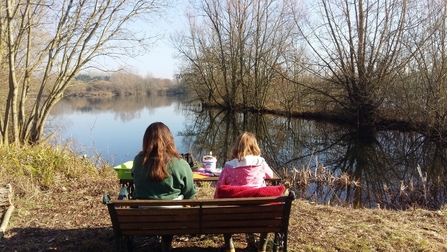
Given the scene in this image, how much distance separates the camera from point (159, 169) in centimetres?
332

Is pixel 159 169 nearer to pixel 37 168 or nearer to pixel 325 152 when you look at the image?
pixel 37 168

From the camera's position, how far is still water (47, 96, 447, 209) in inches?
362

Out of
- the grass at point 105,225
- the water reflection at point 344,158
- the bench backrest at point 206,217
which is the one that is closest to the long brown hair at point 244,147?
the bench backrest at point 206,217

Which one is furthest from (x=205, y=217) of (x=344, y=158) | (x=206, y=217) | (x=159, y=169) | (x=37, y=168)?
(x=344, y=158)

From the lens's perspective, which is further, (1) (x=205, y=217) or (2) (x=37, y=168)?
(2) (x=37, y=168)

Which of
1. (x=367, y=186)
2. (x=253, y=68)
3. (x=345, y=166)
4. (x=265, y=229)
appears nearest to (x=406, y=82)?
(x=345, y=166)

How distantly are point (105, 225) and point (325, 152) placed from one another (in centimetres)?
1254

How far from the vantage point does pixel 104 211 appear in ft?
16.5

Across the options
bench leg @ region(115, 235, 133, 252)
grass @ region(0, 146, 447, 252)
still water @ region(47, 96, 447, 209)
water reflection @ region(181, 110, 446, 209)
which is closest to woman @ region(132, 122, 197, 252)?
bench leg @ region(115, 235, 133, 252)

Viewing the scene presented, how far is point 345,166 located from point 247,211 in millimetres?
10439

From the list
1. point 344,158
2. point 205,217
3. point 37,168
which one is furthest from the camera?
point 344,158

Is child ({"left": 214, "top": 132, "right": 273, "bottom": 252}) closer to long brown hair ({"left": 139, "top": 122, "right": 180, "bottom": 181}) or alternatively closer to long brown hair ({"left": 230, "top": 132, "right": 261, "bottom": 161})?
long brown hair ({"left": 230, "top": 132, "right": 261, "bottom": 161})

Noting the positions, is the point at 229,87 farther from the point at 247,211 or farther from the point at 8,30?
the point at 247,211

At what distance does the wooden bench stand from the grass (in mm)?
647
